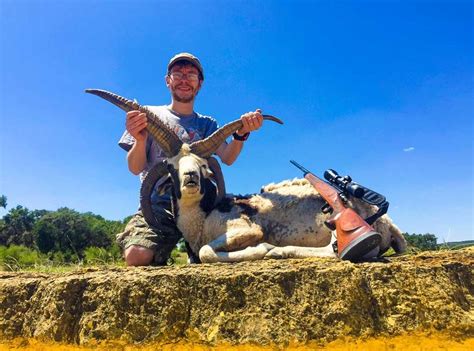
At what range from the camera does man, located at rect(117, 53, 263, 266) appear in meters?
5.25

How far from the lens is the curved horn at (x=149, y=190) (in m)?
5.34

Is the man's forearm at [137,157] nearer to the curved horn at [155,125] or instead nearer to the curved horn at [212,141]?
the curved horn at [155,125]

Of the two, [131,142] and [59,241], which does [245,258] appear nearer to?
[131,142]

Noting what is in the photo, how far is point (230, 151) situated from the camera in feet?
20.4

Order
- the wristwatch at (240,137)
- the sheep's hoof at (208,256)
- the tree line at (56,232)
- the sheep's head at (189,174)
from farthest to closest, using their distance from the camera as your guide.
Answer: the tree line at (56,232) → the wristwatch at (240,137) → the sheep's head at (189,174) → the sheep's hoof at (208,256)

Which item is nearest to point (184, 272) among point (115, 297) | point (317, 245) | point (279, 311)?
point (115, 297)

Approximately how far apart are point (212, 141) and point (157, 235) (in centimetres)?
160

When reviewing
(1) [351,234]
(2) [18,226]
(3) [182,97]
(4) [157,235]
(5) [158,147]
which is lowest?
(1) [351,234]

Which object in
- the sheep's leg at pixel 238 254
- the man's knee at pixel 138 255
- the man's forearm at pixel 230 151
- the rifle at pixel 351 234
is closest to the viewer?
the rifle at pixel 351 234

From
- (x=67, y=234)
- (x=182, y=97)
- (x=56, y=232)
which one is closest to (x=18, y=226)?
(x=56, y=232)

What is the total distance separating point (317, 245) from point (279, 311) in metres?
1.98

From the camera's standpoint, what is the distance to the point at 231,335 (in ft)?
8.92

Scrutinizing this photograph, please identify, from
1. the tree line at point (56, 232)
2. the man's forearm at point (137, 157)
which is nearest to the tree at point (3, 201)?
the tree line at point (56, 232)

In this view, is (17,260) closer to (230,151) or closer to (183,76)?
(183,76)
